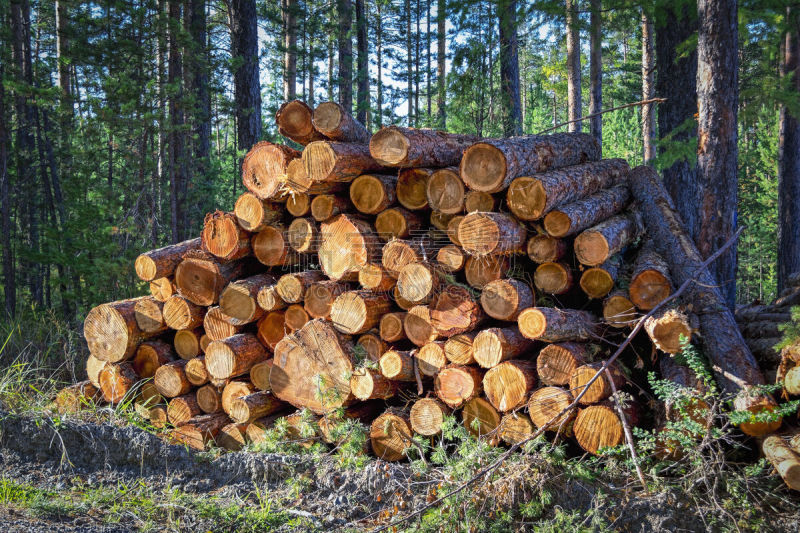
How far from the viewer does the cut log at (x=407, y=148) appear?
14.3 ft

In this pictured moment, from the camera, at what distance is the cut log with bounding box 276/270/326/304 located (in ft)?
15.2

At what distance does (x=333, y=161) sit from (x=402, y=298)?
1.18 meters

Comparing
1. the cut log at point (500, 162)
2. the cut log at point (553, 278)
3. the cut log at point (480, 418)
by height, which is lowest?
the cut log at point (480, 418)

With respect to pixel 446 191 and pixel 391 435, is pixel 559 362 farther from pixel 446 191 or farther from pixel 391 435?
pixel 446 191

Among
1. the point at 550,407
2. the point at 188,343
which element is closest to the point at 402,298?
the point at 550,407

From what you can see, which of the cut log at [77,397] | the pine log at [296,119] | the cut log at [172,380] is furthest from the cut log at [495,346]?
the cut log at [77,397]

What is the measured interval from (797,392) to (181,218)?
25.2 ft

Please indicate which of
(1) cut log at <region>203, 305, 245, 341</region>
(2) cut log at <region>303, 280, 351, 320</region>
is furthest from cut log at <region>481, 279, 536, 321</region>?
(1) cut log at <region>203, 305, 245, 341</region>

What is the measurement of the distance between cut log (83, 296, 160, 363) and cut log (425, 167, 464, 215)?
2906 mm

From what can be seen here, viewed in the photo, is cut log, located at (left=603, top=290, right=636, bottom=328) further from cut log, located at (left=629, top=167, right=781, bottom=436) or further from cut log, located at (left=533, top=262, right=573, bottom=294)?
cut log, located at (left=629, top=167, right=781, bottom=436)

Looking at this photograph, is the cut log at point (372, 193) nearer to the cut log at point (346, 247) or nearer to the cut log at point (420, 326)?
the cut log at point (346, 247)

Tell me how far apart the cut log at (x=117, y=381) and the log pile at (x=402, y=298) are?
0.02 meters

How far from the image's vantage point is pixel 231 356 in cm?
470

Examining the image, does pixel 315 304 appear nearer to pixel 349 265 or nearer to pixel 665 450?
pixel 349 265
